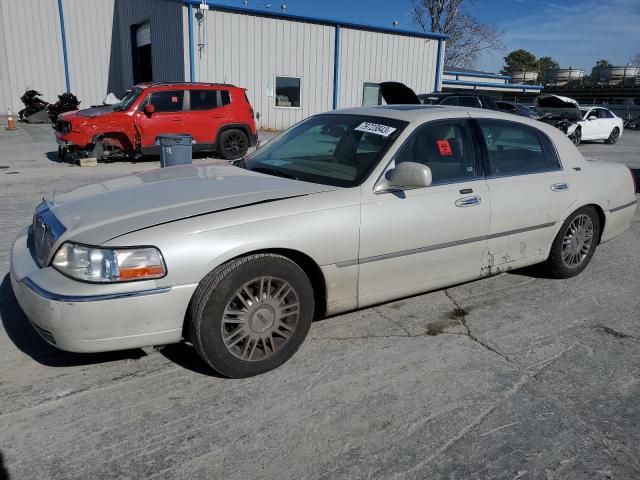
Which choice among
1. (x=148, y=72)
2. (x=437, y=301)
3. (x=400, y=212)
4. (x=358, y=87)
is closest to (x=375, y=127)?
(x=400, y=212)

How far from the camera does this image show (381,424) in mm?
2689

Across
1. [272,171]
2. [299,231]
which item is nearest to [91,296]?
[299,231]

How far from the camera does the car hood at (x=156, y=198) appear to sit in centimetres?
285

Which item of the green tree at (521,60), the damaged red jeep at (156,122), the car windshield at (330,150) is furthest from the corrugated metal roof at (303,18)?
the green tree at (521,60)

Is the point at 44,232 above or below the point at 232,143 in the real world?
above

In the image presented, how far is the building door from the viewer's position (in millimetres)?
22625

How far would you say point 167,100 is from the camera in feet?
37.7

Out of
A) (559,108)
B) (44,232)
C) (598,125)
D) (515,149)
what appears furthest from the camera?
(598,125)

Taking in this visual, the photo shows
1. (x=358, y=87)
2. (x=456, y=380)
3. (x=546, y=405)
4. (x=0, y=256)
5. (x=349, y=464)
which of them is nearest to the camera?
(x=349, y=464)

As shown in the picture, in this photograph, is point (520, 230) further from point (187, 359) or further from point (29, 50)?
point (29, 50)

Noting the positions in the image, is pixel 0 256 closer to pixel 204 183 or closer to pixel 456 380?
pixel 204 183

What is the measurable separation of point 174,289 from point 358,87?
20.9m

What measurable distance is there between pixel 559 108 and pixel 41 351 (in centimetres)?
2057

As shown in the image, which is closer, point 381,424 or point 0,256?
point 381,424
